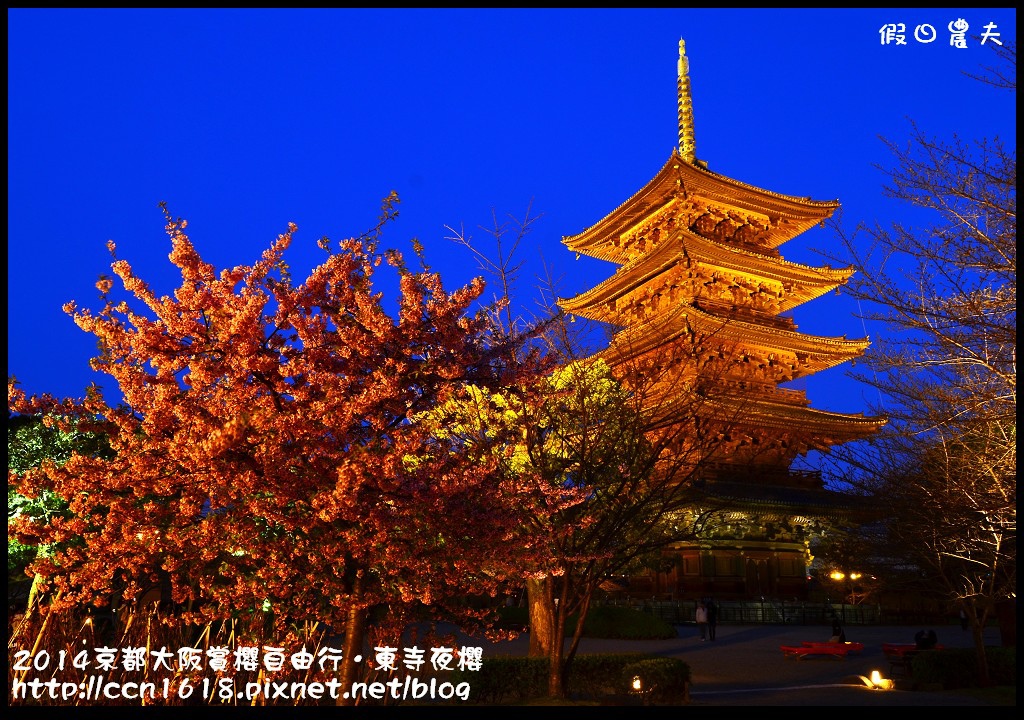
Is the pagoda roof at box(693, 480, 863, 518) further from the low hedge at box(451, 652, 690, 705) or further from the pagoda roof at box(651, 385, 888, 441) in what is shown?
the low hedge at box(451, 652, 690, 705)

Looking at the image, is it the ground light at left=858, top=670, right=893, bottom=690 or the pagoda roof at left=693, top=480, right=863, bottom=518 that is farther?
the pagoda roof at left=693, top=480, right=863, bottom=518

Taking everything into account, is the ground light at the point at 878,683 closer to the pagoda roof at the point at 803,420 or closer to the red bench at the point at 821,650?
the red bench at the point at 821,650

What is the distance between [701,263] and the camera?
36156mm

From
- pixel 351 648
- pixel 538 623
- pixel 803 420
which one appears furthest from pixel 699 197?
pixel 351 648

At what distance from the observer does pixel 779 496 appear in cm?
3500

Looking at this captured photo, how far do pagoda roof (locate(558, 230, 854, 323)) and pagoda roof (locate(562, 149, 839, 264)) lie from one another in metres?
1.85

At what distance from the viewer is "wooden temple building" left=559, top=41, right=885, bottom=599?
33.8 metres

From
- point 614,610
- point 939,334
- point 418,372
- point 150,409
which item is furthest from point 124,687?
point 614,610

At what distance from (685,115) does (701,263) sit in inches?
318

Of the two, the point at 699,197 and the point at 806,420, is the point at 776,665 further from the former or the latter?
the point at 699,197

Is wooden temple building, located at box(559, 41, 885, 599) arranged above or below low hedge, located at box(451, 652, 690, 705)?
above

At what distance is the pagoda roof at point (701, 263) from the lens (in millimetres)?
35094

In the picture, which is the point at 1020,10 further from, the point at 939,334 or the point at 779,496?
the point at 779,496

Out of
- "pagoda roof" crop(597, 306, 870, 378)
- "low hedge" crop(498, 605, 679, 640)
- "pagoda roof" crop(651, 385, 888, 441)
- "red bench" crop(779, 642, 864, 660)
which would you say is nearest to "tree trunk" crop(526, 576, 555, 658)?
"red bench" crop(779, 642, 864, 660)
